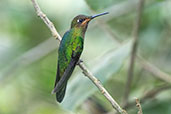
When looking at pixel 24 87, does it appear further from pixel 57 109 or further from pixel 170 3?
pixel 170 3

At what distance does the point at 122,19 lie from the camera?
19.1ft

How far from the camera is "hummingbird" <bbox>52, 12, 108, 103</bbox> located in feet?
9.88

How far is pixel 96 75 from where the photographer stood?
3857mm

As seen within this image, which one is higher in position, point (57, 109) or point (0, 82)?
point (0, 82)

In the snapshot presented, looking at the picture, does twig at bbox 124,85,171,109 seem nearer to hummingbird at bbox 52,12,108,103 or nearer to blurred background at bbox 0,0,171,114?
blurred background at bbox 0,0,171,114

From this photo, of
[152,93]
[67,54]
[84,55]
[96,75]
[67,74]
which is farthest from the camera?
[84,55]

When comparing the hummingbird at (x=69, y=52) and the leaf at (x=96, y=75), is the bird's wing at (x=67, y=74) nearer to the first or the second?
the hummingbird at (x=69, y=52)

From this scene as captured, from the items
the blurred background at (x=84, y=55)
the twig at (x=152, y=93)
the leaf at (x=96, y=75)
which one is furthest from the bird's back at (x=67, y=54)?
the twig at (x=152, y=93)

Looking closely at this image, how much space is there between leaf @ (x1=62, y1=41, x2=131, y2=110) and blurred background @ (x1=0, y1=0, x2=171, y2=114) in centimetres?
22

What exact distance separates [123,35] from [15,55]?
52.5 inches

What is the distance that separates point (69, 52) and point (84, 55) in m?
2.76

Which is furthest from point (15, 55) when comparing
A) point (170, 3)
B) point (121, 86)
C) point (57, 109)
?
point (170, 3)

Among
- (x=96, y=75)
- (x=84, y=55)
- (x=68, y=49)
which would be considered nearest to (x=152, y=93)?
(x=96, y=75)

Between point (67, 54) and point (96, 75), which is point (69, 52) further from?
point (96, 75)
